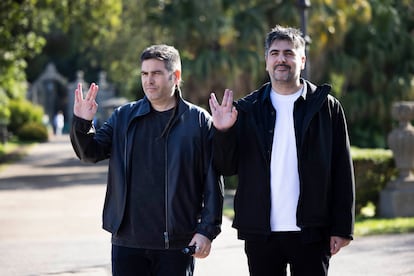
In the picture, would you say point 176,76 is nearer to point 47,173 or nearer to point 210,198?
point 210,198

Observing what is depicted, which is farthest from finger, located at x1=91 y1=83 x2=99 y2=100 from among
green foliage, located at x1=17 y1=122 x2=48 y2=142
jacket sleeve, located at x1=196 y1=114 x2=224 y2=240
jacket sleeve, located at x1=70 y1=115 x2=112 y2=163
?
green foliage, located at x1=17 y1=122 x2=48 y2=142

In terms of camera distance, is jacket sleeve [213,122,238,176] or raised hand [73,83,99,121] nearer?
jacket sleeve [213,122,238,176]

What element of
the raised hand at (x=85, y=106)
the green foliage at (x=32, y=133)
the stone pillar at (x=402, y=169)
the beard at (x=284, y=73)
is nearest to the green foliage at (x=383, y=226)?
the stone pillar at (x=402, y=169)

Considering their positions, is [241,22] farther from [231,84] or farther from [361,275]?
[361,275]

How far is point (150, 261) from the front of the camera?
4.34 m

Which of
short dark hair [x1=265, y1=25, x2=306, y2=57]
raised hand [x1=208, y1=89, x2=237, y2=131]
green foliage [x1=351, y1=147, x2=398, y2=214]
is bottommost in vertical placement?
green foliage [x1=351, y1=147, x2=398, y2=214]

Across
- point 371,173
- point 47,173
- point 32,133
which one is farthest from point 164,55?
point 32,133

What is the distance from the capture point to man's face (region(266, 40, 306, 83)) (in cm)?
421

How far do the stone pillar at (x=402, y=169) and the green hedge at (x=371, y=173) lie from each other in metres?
0.50

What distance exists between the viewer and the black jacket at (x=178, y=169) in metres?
4.29

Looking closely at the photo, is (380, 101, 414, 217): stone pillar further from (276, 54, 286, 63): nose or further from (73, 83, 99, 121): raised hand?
(73, 83, 99, 121): raised hand

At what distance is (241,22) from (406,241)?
555 inches

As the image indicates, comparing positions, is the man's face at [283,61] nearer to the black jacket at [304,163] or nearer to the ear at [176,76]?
the black jacket at [304,163]

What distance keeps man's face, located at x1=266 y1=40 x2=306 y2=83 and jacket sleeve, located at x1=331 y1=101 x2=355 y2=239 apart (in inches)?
12.2
